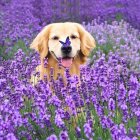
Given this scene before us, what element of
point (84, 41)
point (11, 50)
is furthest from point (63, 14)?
point (84, 41)

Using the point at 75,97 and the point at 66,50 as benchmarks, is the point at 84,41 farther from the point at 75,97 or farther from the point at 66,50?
the point at 75,97

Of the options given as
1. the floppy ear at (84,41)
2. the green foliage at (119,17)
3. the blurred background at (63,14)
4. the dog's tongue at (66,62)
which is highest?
the floppy ear at (84,41)

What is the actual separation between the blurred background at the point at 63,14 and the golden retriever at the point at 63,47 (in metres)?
3.76

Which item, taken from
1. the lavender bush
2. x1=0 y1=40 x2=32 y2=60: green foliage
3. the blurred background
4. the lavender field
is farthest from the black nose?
the blurred background

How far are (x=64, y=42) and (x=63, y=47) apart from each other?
66mm

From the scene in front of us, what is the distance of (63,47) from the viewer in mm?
4730

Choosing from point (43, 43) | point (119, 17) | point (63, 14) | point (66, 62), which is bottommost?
point (119, 17)

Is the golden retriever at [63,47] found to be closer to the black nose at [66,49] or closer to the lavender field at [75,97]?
the black nose at [66,49]

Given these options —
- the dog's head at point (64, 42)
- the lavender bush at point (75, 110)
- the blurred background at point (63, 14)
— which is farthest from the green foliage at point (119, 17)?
the lavender bush at point (75, 110)

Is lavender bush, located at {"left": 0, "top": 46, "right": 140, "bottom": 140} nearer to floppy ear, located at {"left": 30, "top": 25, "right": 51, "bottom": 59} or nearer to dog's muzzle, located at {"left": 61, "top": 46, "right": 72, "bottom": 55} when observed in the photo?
dog's muzzle, located at {"left": 61, "top": 46, "right": 72, "bottom": 55}

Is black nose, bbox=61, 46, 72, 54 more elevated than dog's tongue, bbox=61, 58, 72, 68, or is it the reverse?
black nose, bbox=61, 46, 72, 54

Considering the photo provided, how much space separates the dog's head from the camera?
15.7 feet

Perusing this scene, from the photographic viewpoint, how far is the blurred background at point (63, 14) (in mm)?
9273

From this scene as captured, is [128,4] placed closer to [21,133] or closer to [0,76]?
[0,76]
